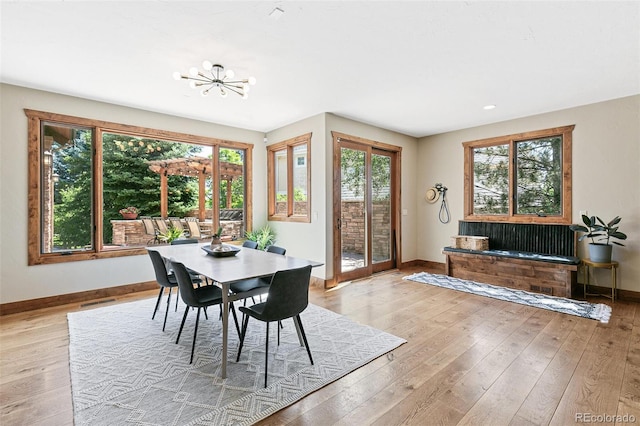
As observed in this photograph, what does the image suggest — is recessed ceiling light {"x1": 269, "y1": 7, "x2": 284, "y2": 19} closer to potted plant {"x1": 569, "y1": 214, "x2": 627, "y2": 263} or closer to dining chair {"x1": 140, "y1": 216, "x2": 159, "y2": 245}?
dining chair {"x1": 140, "y1": 216, "x2": 159, "y2": 245}

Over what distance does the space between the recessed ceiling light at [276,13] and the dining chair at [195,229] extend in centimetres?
399

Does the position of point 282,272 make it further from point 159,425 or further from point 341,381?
point 159,425

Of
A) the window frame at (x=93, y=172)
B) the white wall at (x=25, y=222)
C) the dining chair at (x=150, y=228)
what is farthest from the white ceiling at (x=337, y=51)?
the dining chair at (x=150, y=228)

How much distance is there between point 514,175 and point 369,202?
2.49 meters

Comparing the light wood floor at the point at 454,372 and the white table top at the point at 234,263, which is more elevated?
the white table top at the point at 234,263

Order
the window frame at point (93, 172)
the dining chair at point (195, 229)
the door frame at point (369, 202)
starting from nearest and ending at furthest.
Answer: the window frame at point (93, 172)
the door frame at point (369, 202)
the dining chair at point (195, 229)

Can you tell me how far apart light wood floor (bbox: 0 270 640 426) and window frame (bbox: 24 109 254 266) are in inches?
30.1

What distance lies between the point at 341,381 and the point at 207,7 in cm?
293

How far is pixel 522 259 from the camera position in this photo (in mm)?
4590

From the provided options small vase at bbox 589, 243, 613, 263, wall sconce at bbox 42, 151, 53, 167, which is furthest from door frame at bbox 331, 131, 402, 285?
wall sconce at bbox 42, 151, 53, 167

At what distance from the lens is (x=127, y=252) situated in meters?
Answer: 4.57

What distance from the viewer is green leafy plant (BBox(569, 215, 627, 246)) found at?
13.1ft

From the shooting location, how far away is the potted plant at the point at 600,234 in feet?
13.2

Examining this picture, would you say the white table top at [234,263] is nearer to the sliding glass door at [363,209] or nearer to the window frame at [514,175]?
the sliding glass door at [363,209]
